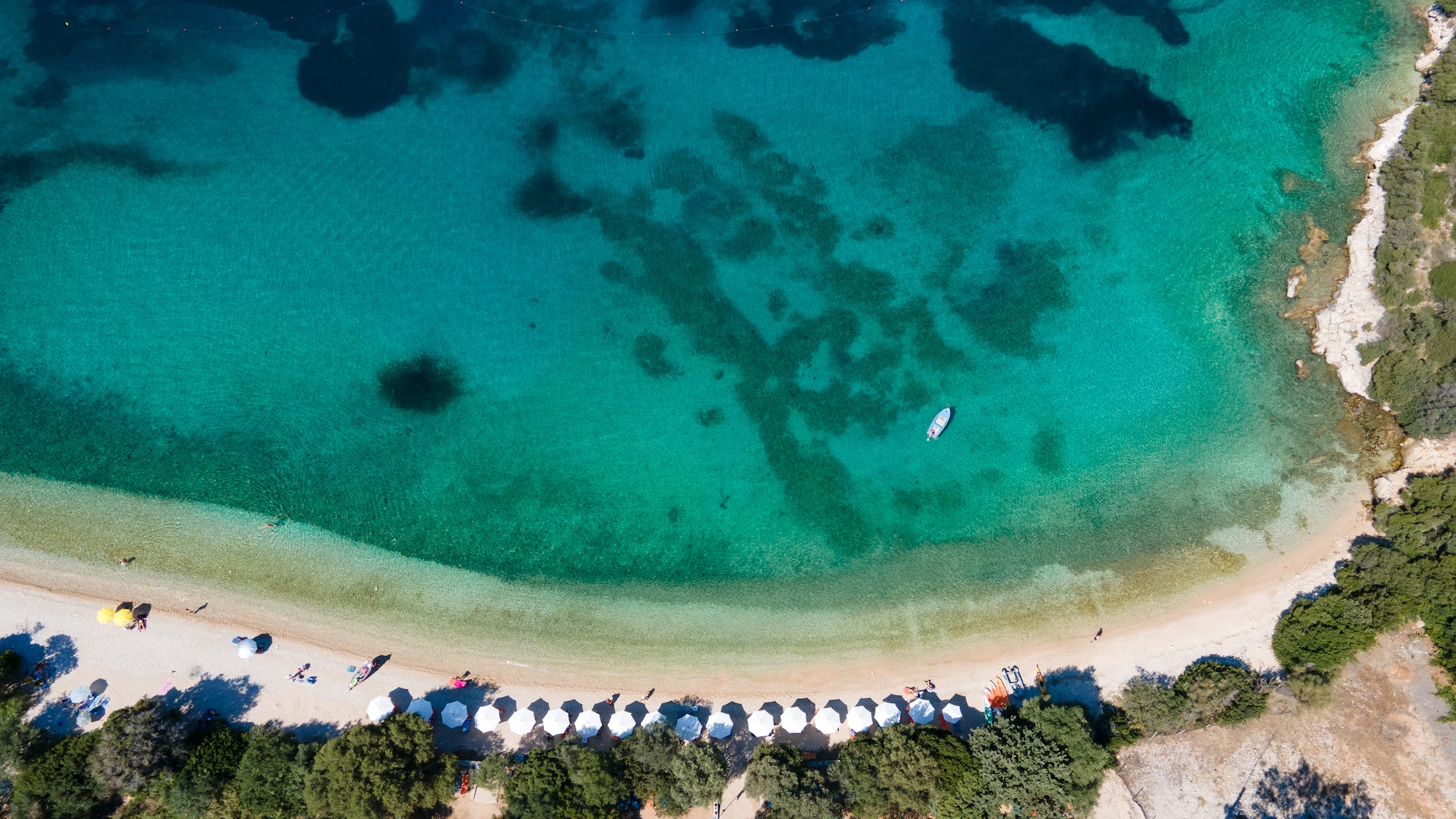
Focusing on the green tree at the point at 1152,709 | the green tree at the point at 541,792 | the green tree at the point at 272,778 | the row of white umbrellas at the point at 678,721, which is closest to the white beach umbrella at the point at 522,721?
the row of white umbrellas at the point at 678,721

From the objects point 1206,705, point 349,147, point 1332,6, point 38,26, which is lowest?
point 1206,705

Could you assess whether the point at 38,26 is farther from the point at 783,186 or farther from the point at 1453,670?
the point at 1453,670

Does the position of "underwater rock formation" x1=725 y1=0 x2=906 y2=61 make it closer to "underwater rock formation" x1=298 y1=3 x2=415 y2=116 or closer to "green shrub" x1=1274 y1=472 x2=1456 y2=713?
"underwater rock formation" x1=298 y1=3 x2=415 y2=116

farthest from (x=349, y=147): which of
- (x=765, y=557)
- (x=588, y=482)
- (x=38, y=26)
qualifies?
(x=765, y=557)

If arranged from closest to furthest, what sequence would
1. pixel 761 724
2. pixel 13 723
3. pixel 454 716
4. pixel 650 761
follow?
1. pixel 650 761
2. pixel 13 723
3. pixel 454 716
4. pixel 761 724

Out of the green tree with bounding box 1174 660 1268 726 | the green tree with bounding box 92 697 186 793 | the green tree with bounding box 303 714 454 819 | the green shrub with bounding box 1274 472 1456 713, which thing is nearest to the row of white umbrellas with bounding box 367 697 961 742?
the green tree with bounding box 303 714 454 819

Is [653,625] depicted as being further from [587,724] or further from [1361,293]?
[1361,293]

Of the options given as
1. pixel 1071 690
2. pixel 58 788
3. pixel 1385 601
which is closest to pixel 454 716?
pixel 58 788
